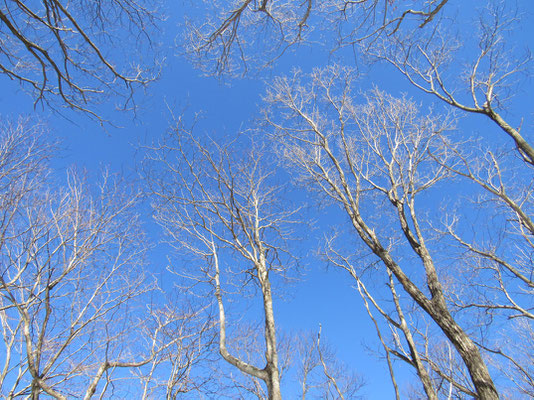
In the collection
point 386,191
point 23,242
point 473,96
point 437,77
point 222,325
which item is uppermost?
point 437,77

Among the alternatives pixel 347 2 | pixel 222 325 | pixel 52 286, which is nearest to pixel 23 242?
pixel 52 286

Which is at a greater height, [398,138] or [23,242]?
[398,138]

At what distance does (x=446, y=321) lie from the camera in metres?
4.00

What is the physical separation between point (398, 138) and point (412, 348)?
4311 mm

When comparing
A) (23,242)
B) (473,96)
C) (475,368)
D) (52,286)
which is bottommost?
(475,368)

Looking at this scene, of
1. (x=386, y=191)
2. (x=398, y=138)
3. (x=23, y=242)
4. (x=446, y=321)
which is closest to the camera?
(x=446, y=321)

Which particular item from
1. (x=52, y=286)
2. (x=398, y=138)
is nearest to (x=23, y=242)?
(x=52, y=286)

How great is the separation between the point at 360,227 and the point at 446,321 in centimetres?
184

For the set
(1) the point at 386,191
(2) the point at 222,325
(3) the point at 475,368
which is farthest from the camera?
(1) the point at 386,191

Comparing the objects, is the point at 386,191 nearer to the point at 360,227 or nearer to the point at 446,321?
the point at 360,227

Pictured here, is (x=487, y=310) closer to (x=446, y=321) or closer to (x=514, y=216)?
(x=514, y=216)

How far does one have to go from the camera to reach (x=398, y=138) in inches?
268

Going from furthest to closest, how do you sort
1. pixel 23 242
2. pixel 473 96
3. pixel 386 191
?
pixel 386 191 < pixel 473 96 < pixel 23 242

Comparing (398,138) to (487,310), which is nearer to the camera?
(398,138)
